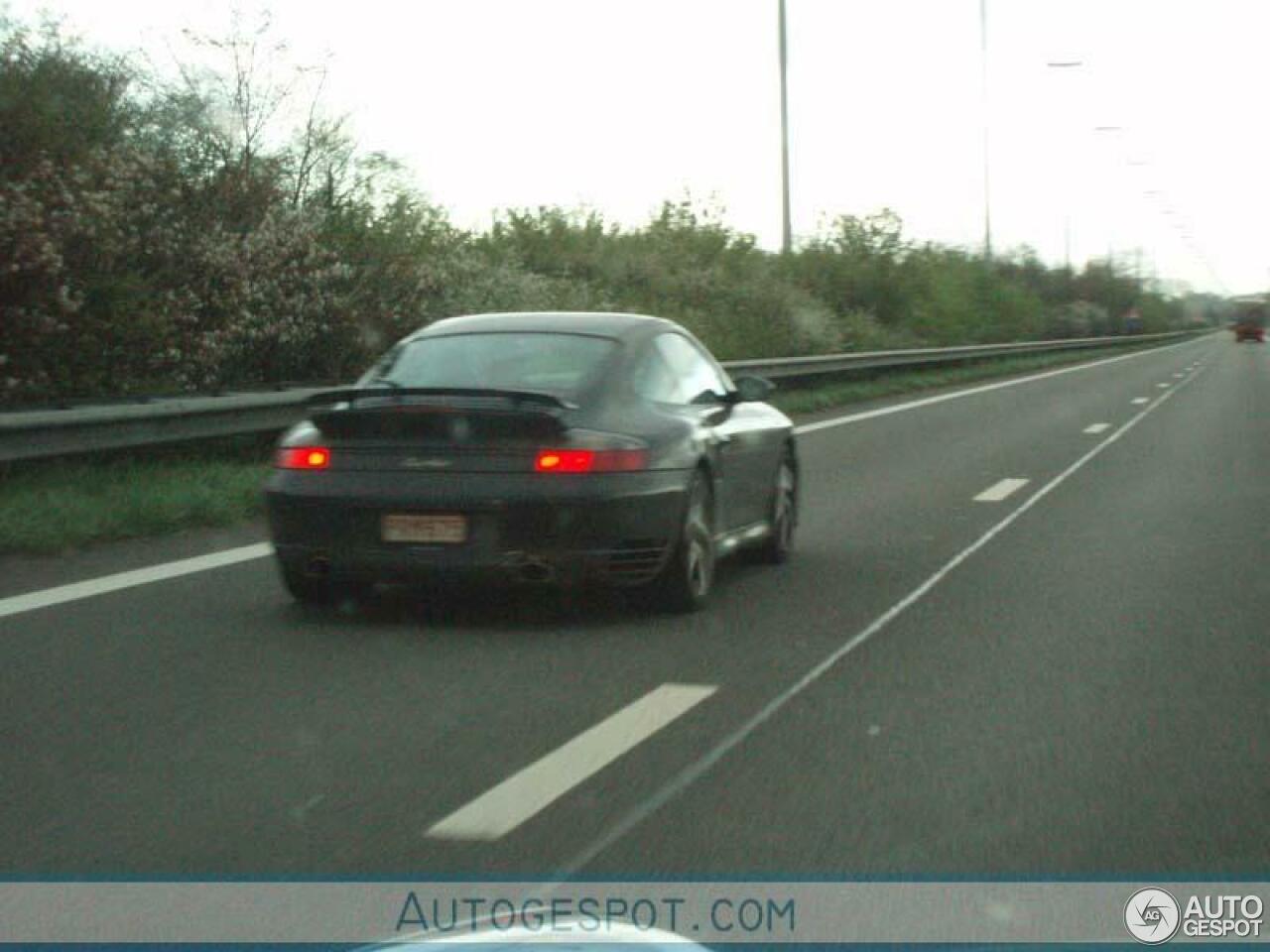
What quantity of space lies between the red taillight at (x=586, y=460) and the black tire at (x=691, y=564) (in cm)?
45

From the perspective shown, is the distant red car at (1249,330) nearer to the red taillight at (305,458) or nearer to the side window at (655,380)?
the side window at (655,380)

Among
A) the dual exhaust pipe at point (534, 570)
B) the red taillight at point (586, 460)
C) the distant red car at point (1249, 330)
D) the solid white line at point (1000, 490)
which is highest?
the red taillight at point (586, 460)

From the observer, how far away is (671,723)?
20.3ft

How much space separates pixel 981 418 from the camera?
2488cm

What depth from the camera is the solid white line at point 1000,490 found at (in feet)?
46.1

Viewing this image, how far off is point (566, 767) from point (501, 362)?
10.9 ft

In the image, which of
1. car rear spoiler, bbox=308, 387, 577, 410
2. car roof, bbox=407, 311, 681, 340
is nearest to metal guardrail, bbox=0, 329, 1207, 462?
car roof, bbox=407, 311, 681, 340

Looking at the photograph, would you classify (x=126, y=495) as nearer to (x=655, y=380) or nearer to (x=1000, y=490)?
(x=655, y=380)

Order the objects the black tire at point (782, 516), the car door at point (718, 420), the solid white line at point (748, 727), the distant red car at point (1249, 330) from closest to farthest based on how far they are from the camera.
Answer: the solid white line at point (748, 727) → the car door at point (718, 420) → the black tire at point (782, 516) → the distant red car at point (1249, 330)

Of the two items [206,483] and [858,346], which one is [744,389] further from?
[858,346]

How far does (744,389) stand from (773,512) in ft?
3.20

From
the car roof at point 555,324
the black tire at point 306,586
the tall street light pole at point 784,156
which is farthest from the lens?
the tall street light pole at point 784,156

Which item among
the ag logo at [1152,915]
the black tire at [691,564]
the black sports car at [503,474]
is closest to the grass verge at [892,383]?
the black tire at [691,564]

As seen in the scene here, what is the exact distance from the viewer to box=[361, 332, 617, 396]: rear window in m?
8.43
